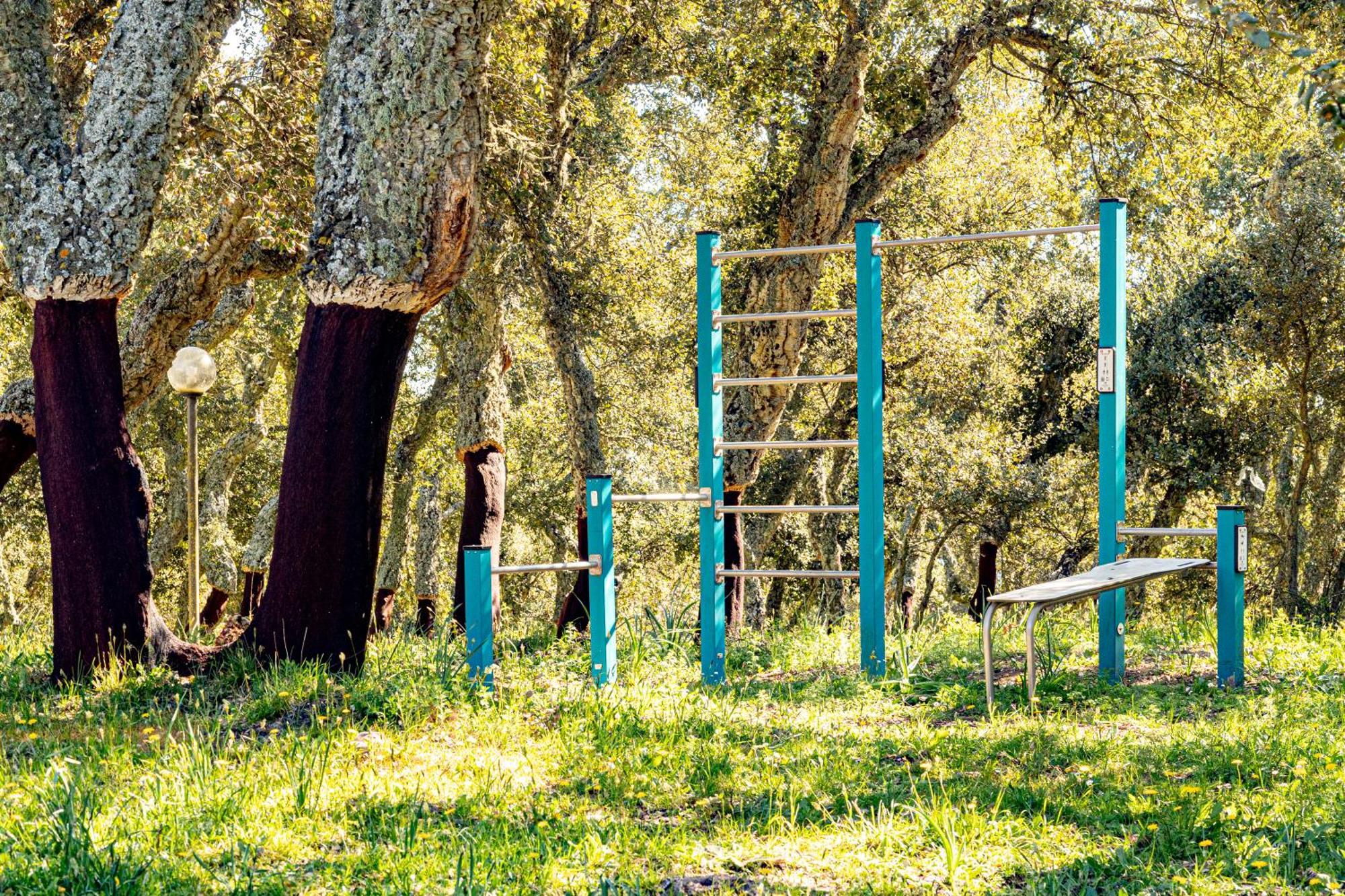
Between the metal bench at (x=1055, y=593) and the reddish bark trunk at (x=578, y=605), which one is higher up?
the metal bench at (x=1055, y=593)

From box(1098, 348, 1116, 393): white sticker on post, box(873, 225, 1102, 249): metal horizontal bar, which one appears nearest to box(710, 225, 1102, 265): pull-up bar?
box(873, 225, 1102, 249): metal horizontal bar

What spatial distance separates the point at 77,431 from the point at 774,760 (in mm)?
3913

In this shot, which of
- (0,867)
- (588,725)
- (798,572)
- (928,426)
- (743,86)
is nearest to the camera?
(0,867)

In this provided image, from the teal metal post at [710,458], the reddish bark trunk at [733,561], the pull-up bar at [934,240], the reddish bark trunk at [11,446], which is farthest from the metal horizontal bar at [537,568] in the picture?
the reddish bark trunk at [733,561]

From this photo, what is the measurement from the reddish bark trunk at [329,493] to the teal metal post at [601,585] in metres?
1.11

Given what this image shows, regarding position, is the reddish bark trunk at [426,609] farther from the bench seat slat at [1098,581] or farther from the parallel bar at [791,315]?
the bench seat slat at [1098,581]

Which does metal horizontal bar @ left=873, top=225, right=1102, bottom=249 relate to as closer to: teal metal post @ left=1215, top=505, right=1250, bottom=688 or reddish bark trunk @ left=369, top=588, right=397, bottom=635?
teal metal post @ left=1215, top=505, right=1250, bottom=688

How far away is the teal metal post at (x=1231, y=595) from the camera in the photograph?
6176mm

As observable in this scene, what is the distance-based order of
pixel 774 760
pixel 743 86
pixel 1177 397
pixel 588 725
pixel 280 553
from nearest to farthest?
pixel 774 760, pixel 588 725, pixel 280 553, pixel 743 86, pixel 1177 397

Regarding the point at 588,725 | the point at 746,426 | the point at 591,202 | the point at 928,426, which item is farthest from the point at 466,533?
the point at 928,426

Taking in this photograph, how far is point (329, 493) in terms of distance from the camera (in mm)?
5883

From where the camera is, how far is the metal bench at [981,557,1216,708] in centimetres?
513

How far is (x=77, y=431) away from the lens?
6078 mm

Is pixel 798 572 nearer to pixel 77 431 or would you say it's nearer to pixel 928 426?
pixel 77 431
